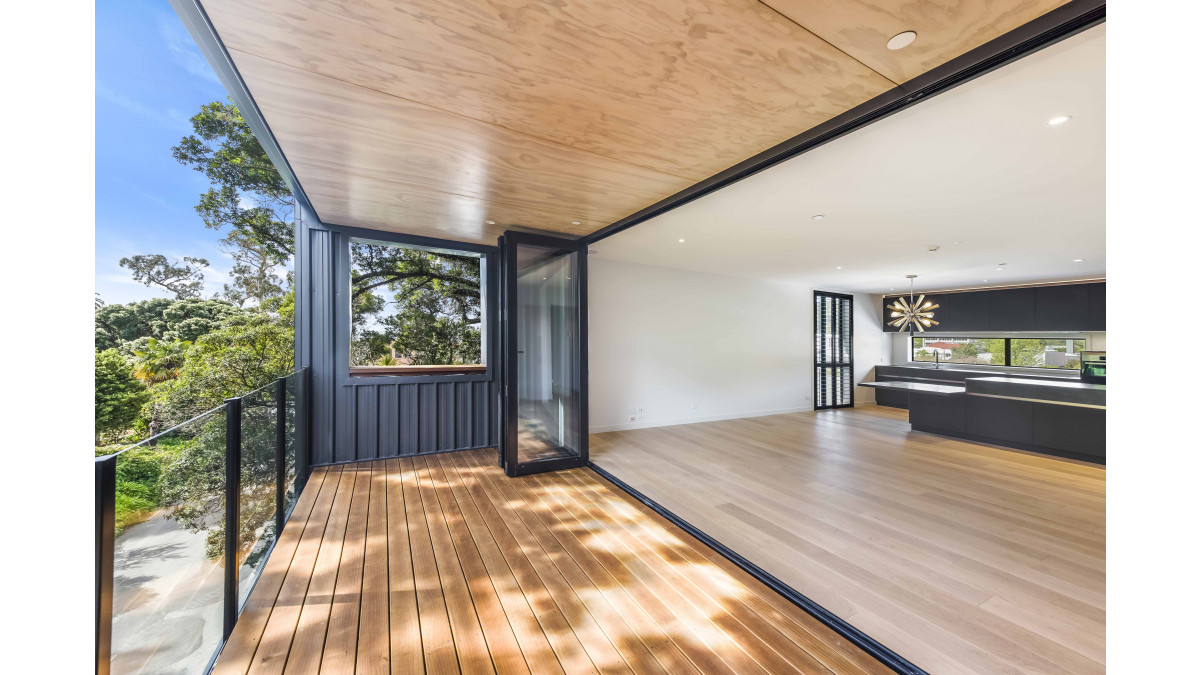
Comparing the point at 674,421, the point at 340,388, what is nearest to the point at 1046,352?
the point at 674,421

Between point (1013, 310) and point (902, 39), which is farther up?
point (902, 39)

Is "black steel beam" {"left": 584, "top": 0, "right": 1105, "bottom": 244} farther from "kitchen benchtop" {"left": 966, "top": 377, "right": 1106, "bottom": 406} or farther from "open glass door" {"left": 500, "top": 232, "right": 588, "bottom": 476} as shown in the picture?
"kitchen benchtop" {"left": 966, "top": 377, "right": 1106, "bottom": 406}

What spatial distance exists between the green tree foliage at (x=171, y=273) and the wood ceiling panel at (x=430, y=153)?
3.33ft

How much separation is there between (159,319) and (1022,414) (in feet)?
27.0

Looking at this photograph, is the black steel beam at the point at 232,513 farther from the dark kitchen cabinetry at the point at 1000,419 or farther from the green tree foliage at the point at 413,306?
the dark kitchen cabinetry at the point at 1000,419

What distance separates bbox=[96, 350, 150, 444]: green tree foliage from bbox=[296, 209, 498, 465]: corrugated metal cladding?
1.28 meters

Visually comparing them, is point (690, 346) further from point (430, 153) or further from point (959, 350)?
point (959, 350)

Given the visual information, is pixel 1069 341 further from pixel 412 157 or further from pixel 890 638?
pixel 412 157

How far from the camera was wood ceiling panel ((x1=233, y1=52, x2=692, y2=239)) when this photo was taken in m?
1.88

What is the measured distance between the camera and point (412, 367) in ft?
14.8

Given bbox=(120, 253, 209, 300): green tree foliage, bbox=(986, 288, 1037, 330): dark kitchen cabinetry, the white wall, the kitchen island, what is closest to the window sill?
bbox=(120, 253, 209, 300): green tree foliage

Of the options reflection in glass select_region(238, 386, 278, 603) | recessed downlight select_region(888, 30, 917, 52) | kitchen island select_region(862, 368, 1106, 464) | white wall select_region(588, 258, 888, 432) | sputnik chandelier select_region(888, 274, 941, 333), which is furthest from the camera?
sputnik chandelier select_region(888, 274, 941, 333)
